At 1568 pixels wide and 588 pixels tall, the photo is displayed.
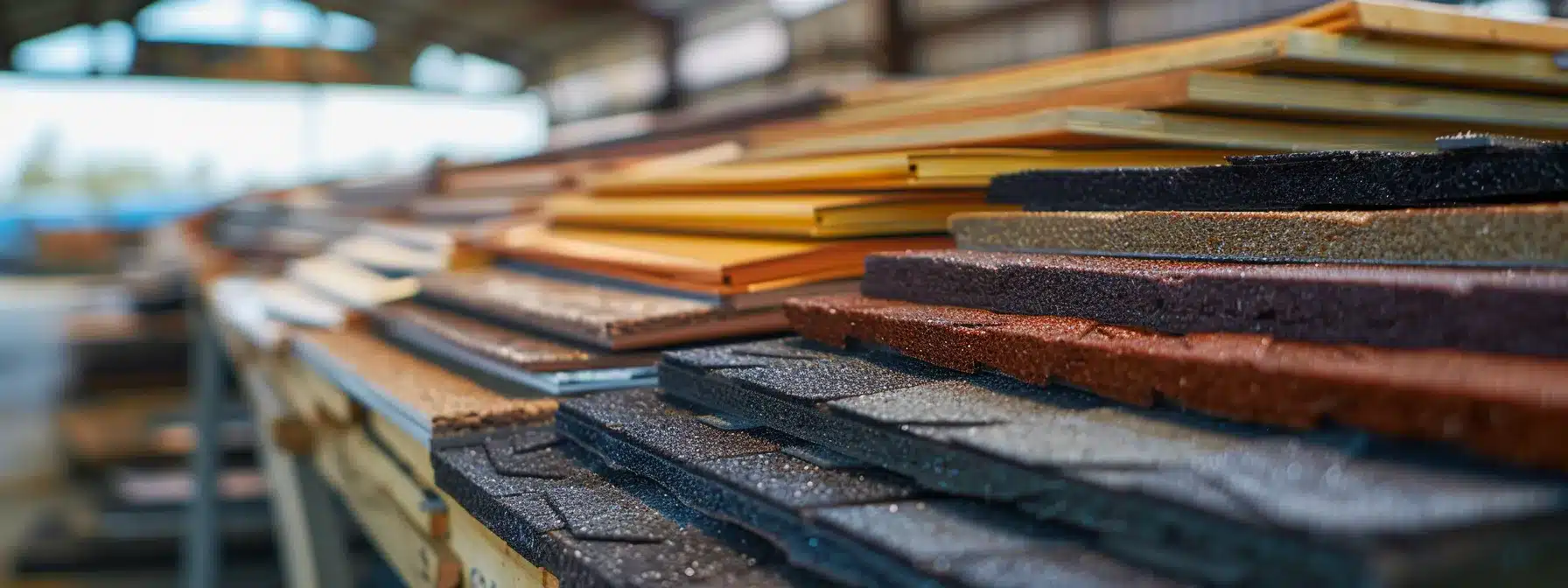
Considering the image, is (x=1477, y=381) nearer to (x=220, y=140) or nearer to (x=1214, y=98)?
(x=1214, y=98)

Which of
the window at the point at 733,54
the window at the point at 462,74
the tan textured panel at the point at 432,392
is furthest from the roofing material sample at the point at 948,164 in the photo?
the window at the point at 462,74

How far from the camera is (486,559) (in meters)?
1.25

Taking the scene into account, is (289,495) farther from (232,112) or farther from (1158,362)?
(232,112)

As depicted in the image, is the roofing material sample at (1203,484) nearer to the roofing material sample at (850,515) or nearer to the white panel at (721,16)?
the roofing material sample at (850,515)

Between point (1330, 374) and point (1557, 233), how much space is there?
0.22 meters

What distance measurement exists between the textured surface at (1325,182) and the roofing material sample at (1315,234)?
29 millimetres

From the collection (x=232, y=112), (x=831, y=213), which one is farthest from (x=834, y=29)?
(x=831, y=213)

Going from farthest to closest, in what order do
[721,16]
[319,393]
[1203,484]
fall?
[721,16]
[319,393]
[1203,484]

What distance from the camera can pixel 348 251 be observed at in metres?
3.46

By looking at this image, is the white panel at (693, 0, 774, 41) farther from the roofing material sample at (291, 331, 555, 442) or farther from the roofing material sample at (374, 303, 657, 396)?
the roofing material sample at (374, 303, 657, 396)

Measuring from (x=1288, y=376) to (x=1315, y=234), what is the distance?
0.94 ft

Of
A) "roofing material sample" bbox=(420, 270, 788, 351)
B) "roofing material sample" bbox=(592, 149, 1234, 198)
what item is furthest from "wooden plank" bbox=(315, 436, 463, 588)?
"roofing material sample" bbox=(592, 149, 1234, 198)

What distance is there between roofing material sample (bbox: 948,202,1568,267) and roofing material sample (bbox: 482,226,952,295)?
391 mm

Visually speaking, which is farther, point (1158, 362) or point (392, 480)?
point (392, 480)
